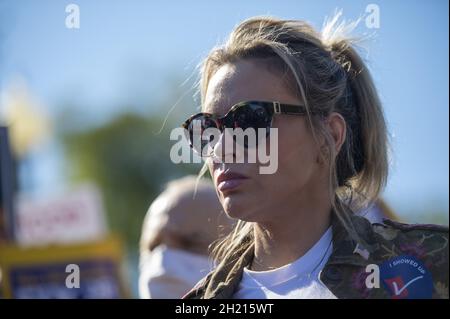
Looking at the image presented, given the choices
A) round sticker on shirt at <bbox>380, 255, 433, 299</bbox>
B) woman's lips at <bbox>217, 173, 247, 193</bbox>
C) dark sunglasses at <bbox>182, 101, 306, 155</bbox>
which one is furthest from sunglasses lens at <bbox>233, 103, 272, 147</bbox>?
round sticker on shirt at <bbox>380, 255, 433, 299</bbox>

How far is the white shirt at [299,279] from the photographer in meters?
2.25

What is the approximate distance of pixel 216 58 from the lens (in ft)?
8.39

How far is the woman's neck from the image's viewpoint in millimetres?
2361

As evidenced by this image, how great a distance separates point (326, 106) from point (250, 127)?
11.3 inches

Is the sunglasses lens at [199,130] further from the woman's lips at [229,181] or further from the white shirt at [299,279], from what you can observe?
the white shirt at [299,279]

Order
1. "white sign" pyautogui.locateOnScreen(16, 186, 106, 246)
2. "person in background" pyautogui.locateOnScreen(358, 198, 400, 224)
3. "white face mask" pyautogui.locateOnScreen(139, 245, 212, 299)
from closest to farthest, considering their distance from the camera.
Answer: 1. "person in background" pyautogui.locateOnScreen(358, 198, 400, 224)
2. "white face mask" pyautogui.locateOnScreen(139, 245, 212, 299)
3. "white sign" pyautogui.locateOnScreen(16, 186, 106, 246)

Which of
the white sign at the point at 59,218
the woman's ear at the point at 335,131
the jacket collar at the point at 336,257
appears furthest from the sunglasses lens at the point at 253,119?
the white sign at the point at 59,218

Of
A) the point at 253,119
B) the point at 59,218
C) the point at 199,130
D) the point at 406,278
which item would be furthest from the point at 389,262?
the point at 59,218

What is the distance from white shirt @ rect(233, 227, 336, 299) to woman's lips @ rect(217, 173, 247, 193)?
0.30 meters

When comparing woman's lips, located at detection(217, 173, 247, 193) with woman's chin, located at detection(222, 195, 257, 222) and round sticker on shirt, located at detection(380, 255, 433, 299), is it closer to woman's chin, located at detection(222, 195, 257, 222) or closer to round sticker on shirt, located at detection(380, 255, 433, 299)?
woman's chin, located at detection(222, 195, 257, 222)

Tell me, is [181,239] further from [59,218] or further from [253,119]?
[59,218]

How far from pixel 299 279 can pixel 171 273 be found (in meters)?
1.64

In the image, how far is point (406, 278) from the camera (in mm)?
2139
